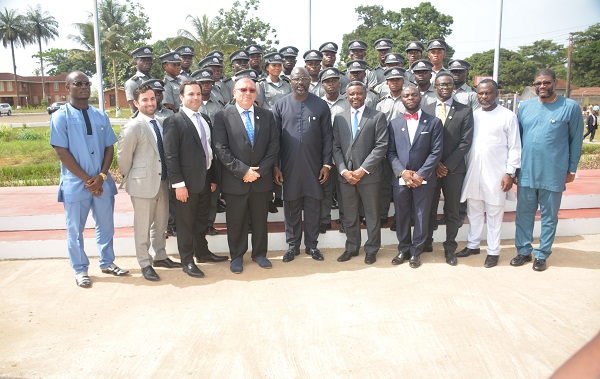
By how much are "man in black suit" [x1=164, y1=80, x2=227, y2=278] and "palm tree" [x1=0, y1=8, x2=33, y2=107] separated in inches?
2316

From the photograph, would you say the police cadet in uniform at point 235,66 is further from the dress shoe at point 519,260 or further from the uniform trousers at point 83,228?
the dress shoe at point 519,260

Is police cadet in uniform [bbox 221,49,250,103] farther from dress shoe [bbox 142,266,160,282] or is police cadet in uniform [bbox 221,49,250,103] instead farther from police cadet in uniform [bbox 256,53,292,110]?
dress shoe [bbox 142,266,160,282]

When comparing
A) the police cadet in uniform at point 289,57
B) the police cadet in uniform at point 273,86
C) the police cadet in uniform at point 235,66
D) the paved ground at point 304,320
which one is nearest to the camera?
the paved ground at point 304,320

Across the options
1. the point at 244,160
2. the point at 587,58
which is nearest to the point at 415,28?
the point at 587,58

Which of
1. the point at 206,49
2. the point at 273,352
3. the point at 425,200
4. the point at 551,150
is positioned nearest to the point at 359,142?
the point at 425,200

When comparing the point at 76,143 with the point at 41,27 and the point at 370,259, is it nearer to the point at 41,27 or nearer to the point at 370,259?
the point at 370,259

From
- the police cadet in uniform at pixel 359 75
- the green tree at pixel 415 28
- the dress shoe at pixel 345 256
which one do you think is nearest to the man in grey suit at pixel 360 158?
the dress shoe at pixel 345 256

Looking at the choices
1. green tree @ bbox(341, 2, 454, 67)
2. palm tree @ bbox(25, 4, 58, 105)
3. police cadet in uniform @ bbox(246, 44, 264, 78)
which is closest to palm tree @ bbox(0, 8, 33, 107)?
palm tree @ bbox(25, 4, 58, 105)

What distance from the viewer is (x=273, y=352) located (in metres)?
3.43

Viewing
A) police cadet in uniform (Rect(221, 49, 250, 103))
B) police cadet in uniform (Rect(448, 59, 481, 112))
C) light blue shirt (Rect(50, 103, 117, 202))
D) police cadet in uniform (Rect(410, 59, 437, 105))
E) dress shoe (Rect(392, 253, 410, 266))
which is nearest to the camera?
light blue shirt (Rect(50, 103, 117, 202))

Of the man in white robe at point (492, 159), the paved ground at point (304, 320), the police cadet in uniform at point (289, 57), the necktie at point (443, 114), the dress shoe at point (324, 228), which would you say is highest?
the police cadet in uniform at point (289, 57)

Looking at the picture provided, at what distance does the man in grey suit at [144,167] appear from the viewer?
478cm

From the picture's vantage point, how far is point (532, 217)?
523 cm

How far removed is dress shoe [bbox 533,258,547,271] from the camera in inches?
199
